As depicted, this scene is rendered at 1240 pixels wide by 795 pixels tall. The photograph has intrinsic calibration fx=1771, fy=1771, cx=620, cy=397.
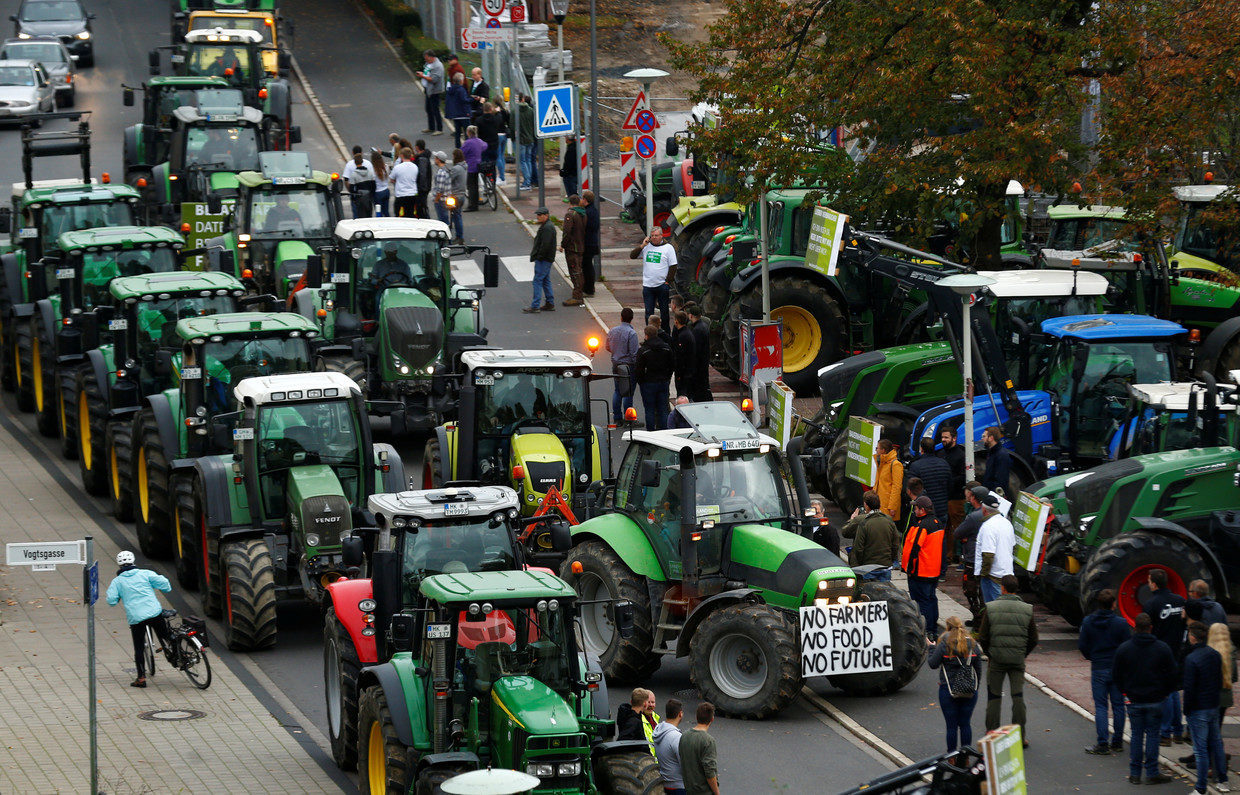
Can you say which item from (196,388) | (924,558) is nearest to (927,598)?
(924,558)

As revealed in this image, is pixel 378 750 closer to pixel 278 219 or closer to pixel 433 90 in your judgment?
pixel 278 219

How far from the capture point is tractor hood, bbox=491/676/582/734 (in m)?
11.6

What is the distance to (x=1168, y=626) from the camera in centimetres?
1509

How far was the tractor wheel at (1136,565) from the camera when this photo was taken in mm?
16672

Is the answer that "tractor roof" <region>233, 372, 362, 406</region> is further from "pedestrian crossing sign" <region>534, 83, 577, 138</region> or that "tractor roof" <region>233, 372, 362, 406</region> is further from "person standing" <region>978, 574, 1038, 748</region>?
"pedestrian crossing sign" <region>534, 83, 577, 138</region>

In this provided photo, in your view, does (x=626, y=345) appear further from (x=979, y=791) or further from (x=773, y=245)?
(x=979, y=791)

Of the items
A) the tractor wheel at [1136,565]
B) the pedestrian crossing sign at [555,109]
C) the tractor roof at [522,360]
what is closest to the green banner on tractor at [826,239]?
the tractor roof at [522,360]

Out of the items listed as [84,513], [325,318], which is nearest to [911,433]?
[325,318]

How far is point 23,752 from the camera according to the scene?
15.0 meters

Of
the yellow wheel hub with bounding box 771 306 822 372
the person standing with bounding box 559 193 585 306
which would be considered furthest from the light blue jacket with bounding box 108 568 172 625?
the person standing with bounding box 559 193 585 306

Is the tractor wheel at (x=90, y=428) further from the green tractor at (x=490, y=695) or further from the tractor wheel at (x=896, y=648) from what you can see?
the tractor wheel at (x=896, y=648)

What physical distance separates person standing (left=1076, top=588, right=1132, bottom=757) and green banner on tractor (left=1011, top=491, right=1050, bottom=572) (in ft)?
7.28

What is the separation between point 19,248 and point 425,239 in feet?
26.6

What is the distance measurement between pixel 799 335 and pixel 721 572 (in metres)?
10.5
